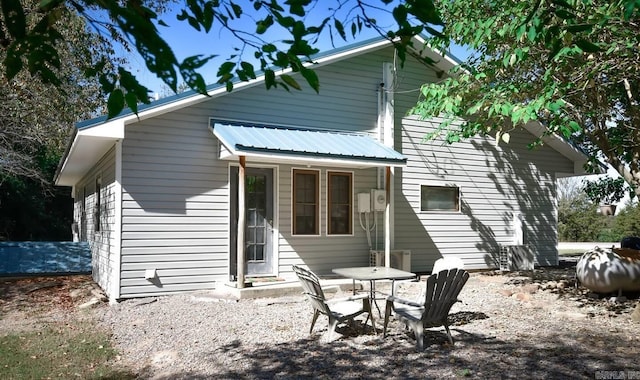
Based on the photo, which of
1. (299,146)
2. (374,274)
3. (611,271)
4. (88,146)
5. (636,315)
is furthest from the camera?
(88,146)

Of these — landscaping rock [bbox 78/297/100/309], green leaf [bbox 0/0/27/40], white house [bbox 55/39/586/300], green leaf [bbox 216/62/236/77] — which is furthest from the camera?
white house [bbox 55/39/586/300]

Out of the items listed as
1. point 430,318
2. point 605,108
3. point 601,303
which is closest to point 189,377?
point 430,318

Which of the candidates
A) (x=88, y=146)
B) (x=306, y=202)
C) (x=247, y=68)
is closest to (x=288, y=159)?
(x=306, y=202)

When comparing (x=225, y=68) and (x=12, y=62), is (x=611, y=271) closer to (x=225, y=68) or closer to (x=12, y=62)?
(x=225, y=68)

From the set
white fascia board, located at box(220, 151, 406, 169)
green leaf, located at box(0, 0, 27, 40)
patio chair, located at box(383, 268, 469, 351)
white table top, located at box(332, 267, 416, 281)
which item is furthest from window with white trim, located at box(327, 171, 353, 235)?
green leaf, located at box(0, 0, 27, 40)

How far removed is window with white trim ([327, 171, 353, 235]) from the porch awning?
0.83m

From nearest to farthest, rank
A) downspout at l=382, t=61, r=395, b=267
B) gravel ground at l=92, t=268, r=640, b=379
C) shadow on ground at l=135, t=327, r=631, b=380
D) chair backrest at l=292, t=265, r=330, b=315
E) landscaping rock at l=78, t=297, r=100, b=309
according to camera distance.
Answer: shadow on ground at l=135, t=327, r=631, b=380 → gravel ground at l=92, t=268, r=640, b=379 → chair backrest at l=292, t=265, r=330, b=315 → landscaping rock at l=78, t=297, r=100, b=309 → downspout at l=382, t=61, r=395, b=267

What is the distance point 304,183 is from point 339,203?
925 millimetres

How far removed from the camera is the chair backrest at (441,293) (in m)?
5.52

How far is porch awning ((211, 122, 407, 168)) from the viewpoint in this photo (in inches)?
342

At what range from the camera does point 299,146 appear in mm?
9297

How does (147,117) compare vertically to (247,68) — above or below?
above

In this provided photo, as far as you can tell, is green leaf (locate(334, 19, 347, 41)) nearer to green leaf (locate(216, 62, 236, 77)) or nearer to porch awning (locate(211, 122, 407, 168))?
green leaf (locate(216, 62, 236, 77))

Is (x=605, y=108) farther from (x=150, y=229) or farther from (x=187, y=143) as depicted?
(x=150, y=229)
